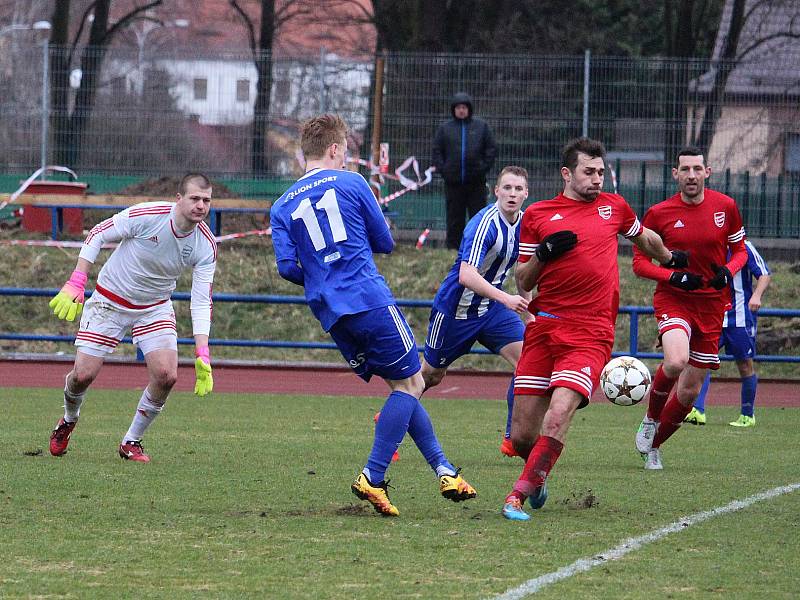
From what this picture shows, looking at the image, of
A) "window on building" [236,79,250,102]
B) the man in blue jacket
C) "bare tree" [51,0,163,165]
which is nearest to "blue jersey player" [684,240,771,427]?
the man in blue jacket

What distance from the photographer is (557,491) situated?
25.6 feet

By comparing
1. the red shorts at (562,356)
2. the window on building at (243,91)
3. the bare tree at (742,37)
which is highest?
the bare tree at (742,37)

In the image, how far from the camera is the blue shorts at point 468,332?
9.65 metres

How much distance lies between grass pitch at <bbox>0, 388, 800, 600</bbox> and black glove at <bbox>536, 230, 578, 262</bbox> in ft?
4.26

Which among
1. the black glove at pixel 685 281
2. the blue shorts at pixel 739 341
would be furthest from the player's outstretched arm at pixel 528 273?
the blue shorts at pixel 739 341

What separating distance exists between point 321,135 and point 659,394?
347cm

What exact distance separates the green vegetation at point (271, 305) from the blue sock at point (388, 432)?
11.0 m

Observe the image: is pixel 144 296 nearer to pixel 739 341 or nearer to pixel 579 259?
pixel 579 259

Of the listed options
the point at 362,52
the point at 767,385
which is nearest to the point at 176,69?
the point at 767,385

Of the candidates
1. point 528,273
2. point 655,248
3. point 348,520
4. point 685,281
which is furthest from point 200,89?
point 348,520

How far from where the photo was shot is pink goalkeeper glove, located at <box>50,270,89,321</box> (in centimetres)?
826

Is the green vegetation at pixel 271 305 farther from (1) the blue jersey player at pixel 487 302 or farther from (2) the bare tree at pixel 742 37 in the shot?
(1) the blue jersey player at pixel 487 302

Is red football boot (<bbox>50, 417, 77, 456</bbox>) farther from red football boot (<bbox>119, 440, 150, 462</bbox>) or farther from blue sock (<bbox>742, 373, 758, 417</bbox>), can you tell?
blue sock (<bbox>742, 373, 758, 417</bbox>)

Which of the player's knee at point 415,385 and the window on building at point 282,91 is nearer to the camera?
the player's knee at point 415,385
